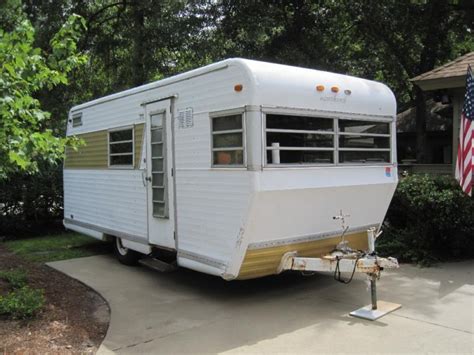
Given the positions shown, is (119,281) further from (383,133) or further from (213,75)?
(383,133)

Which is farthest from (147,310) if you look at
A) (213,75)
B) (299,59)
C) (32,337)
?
(299,59)

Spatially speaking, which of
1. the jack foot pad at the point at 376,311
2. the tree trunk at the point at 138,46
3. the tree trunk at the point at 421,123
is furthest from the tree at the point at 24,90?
the tree trunk at the point at 421,123

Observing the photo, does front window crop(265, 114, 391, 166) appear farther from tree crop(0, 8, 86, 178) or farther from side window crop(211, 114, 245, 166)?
tree crop(0, 8, 86, 178)

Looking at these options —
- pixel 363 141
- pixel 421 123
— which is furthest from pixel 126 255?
pixel 421 123

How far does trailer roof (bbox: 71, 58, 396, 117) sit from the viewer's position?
5492mm

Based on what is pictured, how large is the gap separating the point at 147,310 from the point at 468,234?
16.5 feet

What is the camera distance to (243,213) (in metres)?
5.52

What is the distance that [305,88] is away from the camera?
5848mm

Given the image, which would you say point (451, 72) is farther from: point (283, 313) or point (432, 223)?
point (283, 313)

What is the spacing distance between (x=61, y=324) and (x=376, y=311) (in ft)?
11.3

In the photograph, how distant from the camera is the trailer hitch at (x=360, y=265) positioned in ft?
17.9

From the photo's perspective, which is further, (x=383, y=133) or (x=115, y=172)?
(x=115, y=172)

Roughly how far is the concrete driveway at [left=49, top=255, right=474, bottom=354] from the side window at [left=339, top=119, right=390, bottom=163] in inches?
68.2

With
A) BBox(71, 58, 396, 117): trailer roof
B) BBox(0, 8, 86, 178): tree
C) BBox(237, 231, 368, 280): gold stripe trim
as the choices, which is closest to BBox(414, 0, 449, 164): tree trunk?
BBox(71, 58, 396, 117): trailer roof
